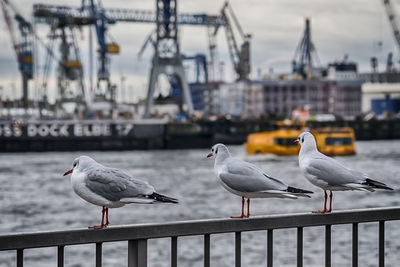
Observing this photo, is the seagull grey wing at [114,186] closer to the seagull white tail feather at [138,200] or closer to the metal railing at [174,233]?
the seagull white tail feather at [138,200]

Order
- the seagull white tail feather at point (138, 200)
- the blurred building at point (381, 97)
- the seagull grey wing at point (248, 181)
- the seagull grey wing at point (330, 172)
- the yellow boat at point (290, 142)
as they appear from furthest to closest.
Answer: the blurred building at point (381, 97) < the yellow boat at point (290, 142) < the seagull grey wing at point (330, 172) < the seagull grey wing at point (248, 181) < the seagull white tail feather at point (138, 200)

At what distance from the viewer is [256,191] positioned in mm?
4031

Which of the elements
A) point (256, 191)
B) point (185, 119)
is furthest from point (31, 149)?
point (256, 191)

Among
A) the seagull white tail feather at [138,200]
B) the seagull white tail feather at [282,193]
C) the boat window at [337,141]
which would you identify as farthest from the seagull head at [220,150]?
the boat window at [337,141]

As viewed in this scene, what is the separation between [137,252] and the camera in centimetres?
379

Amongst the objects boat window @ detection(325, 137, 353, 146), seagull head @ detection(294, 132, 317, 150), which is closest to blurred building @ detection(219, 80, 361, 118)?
boat window @ detection(325, 137, 353, 146)

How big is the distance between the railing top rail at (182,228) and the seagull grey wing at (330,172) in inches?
7.6

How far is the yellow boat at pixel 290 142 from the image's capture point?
56.4 meters

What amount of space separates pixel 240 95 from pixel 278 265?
12917 cm

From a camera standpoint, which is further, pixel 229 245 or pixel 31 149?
pixel 31 149

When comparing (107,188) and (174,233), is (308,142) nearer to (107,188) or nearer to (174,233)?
(174,233)

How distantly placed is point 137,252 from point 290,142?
5448cm

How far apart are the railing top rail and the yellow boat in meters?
51.6

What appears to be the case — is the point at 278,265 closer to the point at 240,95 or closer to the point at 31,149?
the point at 31,149
